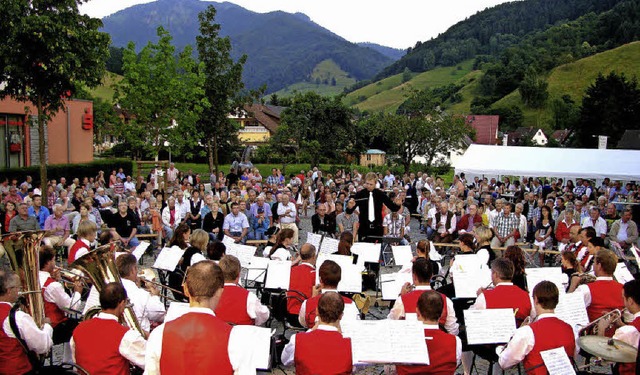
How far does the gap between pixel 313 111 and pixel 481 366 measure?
31.3 metres

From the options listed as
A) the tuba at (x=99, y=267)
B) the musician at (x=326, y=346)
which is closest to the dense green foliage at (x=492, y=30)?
the tuba at (x=99, y=267)

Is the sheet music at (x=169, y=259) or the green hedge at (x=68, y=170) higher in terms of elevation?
the green hedge at (x=68, y=170)

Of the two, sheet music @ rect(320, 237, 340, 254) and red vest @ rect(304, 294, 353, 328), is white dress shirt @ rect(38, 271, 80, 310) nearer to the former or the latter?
red vest @ rect(304, 294, 353, 328)

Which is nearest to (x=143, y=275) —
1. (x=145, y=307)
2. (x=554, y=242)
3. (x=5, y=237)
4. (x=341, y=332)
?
(x=145, y=307)

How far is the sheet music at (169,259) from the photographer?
7504 millimetres

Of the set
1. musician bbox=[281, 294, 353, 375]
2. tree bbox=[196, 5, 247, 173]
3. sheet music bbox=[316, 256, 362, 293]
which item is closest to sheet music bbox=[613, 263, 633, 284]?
sheet music bbox=[316, 256, 362, 293]

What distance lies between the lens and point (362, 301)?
7043mm

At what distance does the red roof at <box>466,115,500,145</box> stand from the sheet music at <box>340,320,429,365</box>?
81868 millimetres

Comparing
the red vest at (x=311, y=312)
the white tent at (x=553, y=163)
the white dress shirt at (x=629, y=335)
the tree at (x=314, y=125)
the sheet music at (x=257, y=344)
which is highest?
the tree at (x=314, y=125)

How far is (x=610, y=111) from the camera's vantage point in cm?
5119

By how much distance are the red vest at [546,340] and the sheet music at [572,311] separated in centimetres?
70

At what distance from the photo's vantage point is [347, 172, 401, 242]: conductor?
969cm

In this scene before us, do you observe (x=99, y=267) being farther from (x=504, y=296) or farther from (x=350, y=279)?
(x=504, y=296)

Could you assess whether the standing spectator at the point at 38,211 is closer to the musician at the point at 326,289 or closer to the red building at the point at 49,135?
the musician at the point at 326,289
